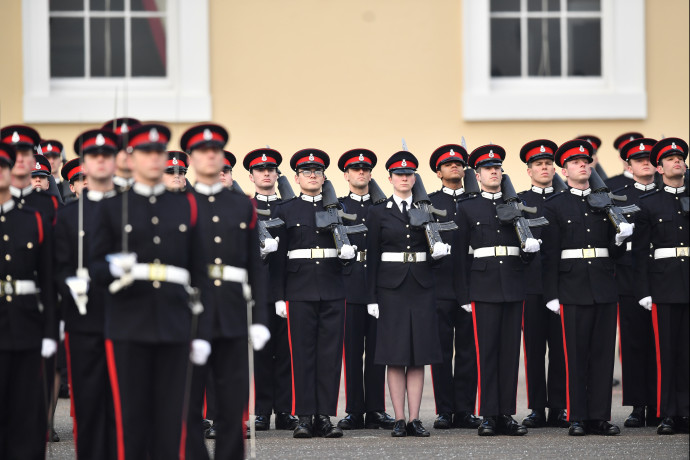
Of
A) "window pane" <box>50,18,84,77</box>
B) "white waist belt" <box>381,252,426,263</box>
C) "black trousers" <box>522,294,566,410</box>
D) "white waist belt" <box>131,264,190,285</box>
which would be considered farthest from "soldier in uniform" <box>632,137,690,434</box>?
"window pane" <box>50,18,84,77</box>

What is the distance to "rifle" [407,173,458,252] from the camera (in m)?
10.0

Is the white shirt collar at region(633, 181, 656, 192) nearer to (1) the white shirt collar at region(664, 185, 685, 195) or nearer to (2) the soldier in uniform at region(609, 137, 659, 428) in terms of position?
(2) the soldier in uniform at region(609, 137, 659, 428)

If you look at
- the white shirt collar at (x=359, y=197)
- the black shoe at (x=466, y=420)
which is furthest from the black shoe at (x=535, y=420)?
the white shirt collar at (x=359, y=197)

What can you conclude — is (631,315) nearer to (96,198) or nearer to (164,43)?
(96,198)

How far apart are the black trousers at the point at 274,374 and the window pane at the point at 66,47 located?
4584 mm

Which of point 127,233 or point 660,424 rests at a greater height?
point 127,233

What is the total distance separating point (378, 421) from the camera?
35.5ft

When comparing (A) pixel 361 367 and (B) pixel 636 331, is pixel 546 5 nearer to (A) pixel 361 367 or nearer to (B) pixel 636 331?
(B) pixel 636 331

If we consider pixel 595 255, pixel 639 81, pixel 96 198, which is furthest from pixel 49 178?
pixel 639 81

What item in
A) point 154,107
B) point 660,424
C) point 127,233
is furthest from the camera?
point 154,107

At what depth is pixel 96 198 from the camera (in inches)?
328

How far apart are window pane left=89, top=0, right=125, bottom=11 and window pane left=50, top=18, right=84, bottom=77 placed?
183mm

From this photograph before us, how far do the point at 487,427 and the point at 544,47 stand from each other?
5.53 metres

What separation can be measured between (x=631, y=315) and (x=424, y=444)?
85.0 inches
